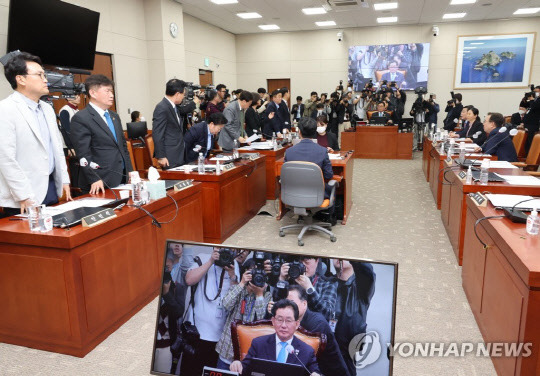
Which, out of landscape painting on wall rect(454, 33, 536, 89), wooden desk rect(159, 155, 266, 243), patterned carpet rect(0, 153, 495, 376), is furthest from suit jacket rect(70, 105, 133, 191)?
landscape painting on wall rect(454, 33, 536, 89)

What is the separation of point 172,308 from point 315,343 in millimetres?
391

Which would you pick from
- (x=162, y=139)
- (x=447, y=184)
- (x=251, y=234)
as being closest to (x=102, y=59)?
(x=162, y=139)

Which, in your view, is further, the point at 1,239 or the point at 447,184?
the point at 447,184

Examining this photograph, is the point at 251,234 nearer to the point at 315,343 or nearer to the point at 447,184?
the point at 447,184

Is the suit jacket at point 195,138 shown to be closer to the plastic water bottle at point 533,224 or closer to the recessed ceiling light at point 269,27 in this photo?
the plastic water bottle at point 533,224

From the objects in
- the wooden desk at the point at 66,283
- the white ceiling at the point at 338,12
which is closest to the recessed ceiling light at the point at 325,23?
the white ceiling at the point at 338,12

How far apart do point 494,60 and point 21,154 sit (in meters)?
11.4

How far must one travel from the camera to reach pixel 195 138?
13.7 feet

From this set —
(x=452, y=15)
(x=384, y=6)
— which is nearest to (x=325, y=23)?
(x=384, y=6)

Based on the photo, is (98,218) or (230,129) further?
(230,129)

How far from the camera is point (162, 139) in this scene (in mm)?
3723

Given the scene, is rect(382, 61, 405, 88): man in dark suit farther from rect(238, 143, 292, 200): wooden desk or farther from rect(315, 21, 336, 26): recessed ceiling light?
rect(238, 143, 292, 200): wooden desk

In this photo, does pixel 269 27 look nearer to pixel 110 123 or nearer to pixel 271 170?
pixel 271 170

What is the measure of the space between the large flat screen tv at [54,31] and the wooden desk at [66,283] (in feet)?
11.4
